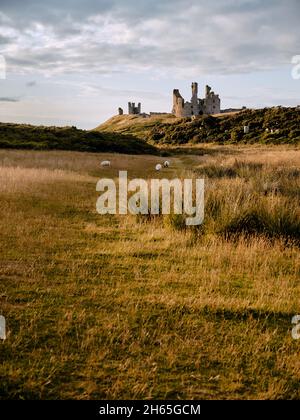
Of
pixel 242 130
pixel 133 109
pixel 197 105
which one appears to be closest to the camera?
pixel 242 130

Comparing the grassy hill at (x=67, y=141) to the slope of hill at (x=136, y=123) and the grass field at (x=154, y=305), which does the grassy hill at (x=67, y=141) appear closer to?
the grass field at (x=154, y=305)

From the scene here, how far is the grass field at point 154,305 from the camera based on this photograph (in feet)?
13.5

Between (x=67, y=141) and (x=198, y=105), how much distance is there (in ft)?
267

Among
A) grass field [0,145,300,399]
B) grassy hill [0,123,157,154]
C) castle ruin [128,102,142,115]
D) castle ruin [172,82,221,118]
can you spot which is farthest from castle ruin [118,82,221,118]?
grass field [0,145,300,399]

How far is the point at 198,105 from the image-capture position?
412 ft

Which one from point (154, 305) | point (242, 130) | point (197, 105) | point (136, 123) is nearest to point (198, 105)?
point (197, 105)

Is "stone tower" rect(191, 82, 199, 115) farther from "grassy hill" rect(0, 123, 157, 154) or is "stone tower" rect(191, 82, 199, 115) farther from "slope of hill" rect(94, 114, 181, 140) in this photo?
"grassy hill" rect(0, 123, 157, 154)

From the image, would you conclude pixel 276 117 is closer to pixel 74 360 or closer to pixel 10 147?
pixel 10 147

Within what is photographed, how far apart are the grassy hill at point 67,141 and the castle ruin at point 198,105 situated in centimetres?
6657

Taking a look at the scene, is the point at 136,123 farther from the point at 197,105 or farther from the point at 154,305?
the point at 154,305

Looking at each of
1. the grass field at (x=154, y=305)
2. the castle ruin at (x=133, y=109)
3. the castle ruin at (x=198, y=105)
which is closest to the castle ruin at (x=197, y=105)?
the castle ruin at (x=198, y=105)

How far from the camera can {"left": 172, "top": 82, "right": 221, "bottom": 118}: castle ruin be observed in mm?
123188

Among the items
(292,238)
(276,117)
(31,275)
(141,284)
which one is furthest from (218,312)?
(276,117)

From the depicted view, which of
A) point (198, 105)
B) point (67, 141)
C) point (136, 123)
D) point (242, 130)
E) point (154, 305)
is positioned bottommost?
point (154, 305)
